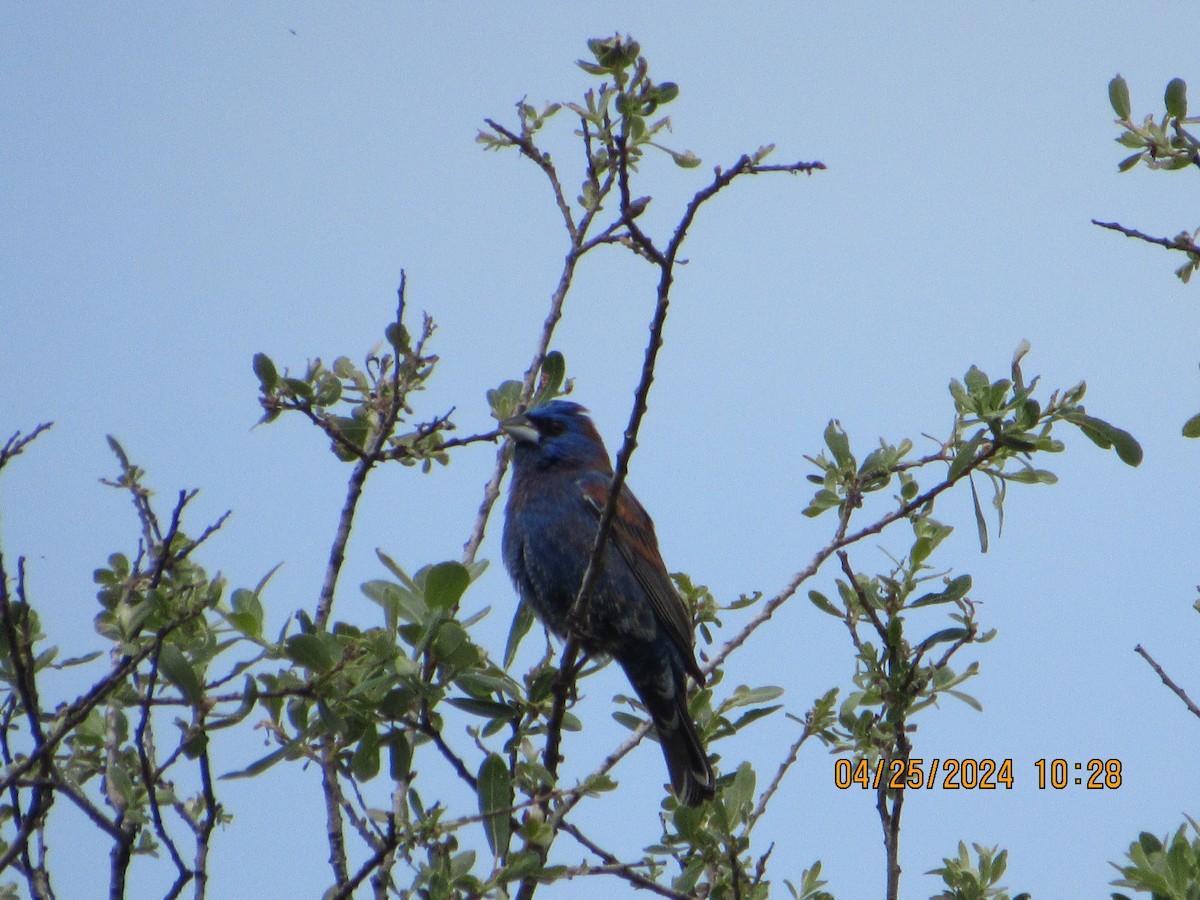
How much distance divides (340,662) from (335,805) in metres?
0.83

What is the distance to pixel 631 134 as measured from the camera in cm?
475

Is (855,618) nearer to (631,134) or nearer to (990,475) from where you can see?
(990,475)

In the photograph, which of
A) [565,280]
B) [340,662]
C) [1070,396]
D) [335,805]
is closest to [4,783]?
[340,662]

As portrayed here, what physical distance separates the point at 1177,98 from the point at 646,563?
315 centimetres

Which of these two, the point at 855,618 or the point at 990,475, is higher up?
the point at 990,475

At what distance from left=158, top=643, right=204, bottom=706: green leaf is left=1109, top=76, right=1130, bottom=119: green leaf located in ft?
10.8

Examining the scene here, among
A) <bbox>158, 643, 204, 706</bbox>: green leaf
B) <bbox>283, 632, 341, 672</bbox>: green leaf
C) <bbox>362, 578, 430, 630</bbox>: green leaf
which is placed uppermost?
<bbox>362, 578, 430, 630</bbox>: green leaf

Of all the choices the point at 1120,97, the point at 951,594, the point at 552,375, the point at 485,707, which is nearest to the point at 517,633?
the point at 485,707

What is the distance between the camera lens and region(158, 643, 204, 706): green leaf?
10.3 feet

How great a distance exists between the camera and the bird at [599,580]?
5770 millimetres

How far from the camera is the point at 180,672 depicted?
10.3 feet

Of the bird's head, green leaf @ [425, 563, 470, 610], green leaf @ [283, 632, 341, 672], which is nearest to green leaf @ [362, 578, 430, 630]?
green leaf @ [425, 563, 470, 610]

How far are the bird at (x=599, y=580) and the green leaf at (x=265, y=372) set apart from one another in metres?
1.24

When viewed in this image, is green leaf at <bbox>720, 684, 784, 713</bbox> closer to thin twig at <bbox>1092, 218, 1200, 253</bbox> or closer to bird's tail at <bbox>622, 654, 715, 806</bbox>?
bird's tail at <bbox>622, 654, 715, 806</bbox>
